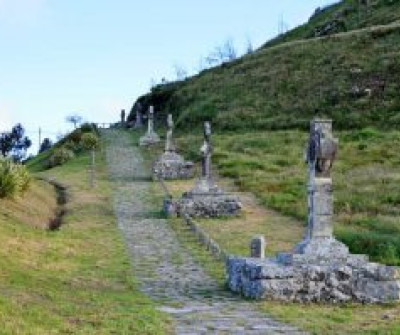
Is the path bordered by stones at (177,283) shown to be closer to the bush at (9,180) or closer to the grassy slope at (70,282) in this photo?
the grassy slope at (70,282)

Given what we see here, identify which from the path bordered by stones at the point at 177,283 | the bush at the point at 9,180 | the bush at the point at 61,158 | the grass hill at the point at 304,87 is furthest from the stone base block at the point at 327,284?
the bush at the point at 61,158

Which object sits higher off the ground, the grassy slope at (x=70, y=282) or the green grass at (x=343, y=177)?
the green grass at (x=343, y=177)

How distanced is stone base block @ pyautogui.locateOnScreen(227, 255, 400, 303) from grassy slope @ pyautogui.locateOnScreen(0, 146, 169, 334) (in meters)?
1.83

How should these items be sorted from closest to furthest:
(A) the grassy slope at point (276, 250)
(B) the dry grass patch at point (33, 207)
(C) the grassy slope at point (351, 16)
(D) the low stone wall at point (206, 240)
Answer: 1. (A) the grassy slope at point (276, 250)
2. (D) the low stone wall at point (206, 240)
3. (B) the dry grass patch at point (33, 207)
4. (C) the grassy slope at point (351, 16)

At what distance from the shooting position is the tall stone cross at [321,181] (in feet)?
41.3

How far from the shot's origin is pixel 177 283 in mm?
13805

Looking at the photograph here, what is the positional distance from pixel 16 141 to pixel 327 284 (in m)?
64.7

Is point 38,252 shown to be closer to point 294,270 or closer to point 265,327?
point 294,270

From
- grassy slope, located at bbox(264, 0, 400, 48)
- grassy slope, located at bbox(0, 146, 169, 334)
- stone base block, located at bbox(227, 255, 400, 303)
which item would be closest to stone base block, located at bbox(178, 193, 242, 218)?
grassy slope, located at bbox(0, 146, 169, 334)

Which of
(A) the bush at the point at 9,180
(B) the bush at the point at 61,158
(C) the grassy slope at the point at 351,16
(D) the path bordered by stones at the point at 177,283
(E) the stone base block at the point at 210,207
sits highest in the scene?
(C) the grassy slope at the point at 351,16

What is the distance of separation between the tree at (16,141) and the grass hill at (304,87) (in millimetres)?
13093

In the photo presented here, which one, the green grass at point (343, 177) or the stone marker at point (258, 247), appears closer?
the stone marker at point (258, 247)

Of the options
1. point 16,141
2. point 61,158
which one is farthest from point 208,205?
point 16,141

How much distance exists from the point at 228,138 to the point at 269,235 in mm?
24413
